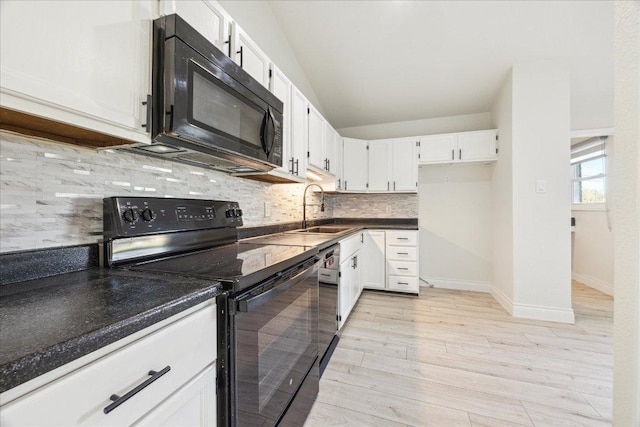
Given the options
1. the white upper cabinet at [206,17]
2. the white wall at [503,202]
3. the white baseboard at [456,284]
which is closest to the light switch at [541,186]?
the white wall at [503,202]

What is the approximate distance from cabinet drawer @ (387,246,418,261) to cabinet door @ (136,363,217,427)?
117 inches

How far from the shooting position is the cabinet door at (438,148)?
3422 mm

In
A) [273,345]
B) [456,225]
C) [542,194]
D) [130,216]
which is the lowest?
[273,345]

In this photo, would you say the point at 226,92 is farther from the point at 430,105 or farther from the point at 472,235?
the point at 472,235

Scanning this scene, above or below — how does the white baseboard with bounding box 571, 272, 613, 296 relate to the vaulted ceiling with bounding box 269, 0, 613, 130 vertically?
below

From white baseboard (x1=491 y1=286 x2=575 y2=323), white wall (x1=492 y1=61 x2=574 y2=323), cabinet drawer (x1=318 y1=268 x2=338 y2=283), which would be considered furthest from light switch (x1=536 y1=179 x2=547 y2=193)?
cabinet drawer (x1=318 y1=268 x2=338 y2=283)

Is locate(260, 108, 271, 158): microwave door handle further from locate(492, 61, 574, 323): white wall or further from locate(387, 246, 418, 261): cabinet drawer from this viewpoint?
locate(492, 61, 574, 323): white wall

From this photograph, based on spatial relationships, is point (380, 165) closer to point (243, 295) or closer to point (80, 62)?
point (243, 295)

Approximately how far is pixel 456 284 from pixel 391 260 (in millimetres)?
1119

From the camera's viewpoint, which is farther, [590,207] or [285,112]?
[590,207]

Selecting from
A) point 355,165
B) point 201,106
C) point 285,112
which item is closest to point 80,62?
point 201,106

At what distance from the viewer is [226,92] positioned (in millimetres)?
1161

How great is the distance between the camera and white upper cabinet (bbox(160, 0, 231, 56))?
0.99 meters

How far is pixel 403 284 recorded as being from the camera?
11.2ft
